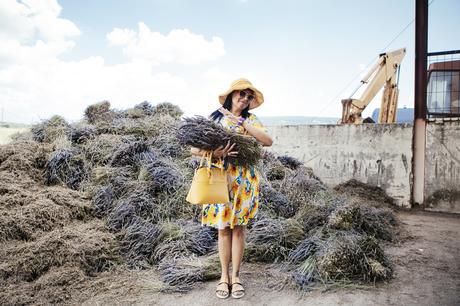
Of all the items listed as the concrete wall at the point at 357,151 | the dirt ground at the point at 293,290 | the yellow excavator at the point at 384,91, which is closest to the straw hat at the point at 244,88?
the dirt ground at the point at 293,290

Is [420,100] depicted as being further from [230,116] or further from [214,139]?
[214,139]

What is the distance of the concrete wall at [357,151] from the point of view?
5820 millimetres

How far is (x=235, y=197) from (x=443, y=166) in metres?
4.49

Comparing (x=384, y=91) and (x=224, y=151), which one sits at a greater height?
(x=384, y=91)

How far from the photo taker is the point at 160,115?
607 centimetres

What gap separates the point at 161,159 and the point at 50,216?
1.53 meters

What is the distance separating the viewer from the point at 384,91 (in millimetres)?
7996

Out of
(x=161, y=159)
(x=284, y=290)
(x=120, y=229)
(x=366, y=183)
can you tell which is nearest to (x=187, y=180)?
(x=161, y=159)

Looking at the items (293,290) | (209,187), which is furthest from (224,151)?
(293,290)

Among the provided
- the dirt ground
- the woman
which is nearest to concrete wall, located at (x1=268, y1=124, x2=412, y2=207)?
the dirt ground

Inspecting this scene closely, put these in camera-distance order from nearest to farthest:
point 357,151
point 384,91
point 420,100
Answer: point 420,100
point 357,151
point 384,91

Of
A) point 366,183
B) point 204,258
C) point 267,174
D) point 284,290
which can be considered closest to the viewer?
point 284,290

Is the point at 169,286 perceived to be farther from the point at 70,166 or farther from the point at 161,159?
the point at 70,166

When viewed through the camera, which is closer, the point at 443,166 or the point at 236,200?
the point at 236,200
